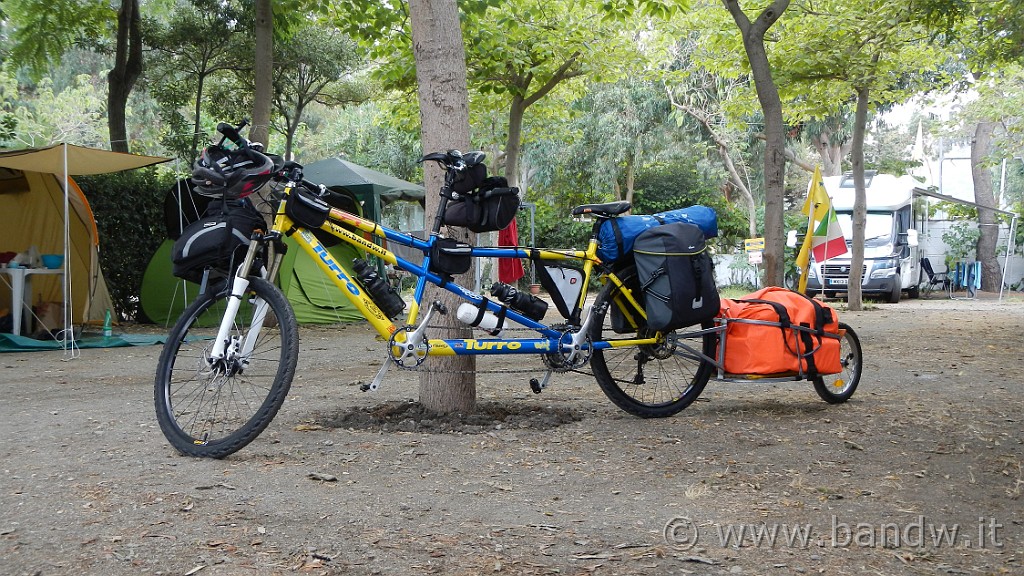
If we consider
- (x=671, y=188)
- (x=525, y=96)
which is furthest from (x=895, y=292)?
(x=671, y=188)

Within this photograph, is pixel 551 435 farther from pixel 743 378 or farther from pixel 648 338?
pixel 743 378

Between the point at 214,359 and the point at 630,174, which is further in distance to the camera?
the point at 630,174

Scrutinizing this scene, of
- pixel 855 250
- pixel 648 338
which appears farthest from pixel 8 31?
pixel 855 250

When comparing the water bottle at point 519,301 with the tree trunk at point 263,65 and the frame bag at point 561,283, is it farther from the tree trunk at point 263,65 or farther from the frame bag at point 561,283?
the tree trunk at point 263,65

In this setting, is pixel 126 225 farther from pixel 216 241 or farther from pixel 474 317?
pixel 474 317

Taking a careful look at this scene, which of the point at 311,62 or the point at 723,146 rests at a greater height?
the point at 311,62

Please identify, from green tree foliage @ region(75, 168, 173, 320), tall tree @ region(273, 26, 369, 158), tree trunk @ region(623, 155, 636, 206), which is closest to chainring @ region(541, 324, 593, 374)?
green tree foliage @ region(75, 168, 173, 320)

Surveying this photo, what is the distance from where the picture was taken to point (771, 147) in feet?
28.4

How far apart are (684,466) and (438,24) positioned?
2.57 meters

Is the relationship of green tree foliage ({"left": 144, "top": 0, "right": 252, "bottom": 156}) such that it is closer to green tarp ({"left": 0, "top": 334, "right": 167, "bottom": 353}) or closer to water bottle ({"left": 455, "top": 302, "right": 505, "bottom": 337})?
green tarp ({"left": 0, "top": 334, "right": 167, "bottom": 353})

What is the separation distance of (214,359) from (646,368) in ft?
7.34

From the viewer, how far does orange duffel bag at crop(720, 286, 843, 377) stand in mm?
4797

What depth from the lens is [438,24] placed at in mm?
4590

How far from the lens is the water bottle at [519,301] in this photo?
14.3ft
